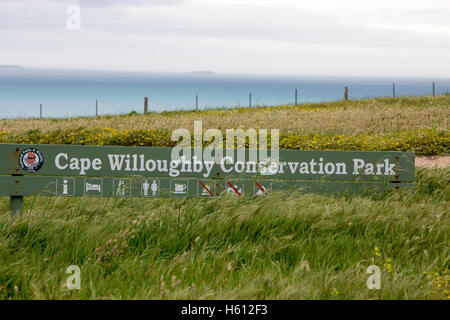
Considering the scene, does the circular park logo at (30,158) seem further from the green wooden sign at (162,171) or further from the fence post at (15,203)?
the fence post at (15,203)

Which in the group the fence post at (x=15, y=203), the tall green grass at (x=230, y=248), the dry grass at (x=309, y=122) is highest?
the dry grass at (x=309, y=122)

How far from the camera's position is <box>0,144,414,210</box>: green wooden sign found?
596 cm

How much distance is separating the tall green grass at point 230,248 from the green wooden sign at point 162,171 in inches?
8.0

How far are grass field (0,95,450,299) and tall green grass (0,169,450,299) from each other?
0.01m

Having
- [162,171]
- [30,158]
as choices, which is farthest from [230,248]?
[30,158]

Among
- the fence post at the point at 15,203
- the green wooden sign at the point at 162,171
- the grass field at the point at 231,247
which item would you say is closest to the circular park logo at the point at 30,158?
the green wooden sign at the point at 162,171

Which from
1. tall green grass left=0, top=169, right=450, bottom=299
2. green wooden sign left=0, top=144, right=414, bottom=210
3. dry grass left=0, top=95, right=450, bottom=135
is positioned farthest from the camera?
dry grass left=0, top=95, right=450, bottom=135

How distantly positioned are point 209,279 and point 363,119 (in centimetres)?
1626

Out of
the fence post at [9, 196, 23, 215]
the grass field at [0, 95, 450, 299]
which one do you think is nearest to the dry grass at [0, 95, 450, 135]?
the grass field at [0, 95, 450, 299]

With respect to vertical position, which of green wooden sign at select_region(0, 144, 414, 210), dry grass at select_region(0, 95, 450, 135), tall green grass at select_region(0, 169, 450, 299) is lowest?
tall green grass at select_region(0, 169, 450, 299)

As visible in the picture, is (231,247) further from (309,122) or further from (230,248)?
(309,122)

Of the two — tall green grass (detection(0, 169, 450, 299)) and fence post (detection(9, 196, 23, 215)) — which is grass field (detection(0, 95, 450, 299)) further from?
fence post (detection(9, 196, 23, 215))

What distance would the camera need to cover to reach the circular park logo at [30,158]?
5969 millimetres

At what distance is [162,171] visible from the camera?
19.9 ft
